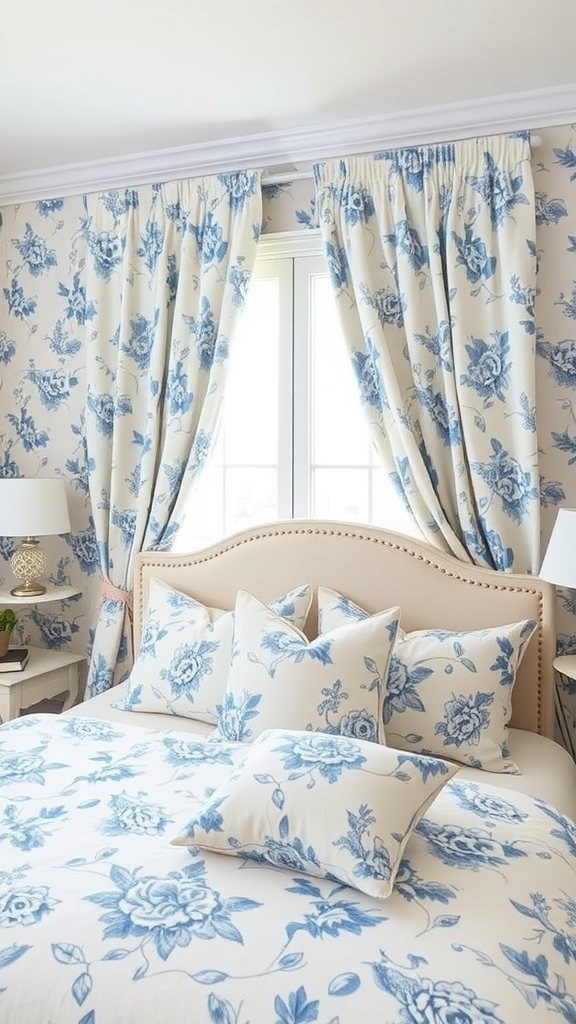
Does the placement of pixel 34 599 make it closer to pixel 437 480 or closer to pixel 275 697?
pixel 275 697

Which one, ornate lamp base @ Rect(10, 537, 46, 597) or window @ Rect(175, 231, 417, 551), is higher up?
window @ Rect(175, 231, 417, 551)

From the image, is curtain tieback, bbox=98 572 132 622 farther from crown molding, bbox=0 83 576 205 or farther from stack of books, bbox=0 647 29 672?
crown molding, bbox=0 83 576 205

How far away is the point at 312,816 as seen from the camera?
1.50 m

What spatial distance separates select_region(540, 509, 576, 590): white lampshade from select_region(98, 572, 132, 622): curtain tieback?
1657 millimetres

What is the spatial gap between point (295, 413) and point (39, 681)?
1.47 m

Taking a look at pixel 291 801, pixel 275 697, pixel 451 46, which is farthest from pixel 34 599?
pixel 451 46

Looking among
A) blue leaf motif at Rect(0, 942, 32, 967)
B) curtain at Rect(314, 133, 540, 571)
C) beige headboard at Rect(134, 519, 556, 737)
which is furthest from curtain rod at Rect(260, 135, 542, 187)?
blue leaf motif at Rect(0, 942, 32, 967)

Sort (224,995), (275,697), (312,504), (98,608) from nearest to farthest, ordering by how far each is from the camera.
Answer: (224,995) < (275,697) < (312,504) < (98,608)

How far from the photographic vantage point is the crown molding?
2562 millimetres

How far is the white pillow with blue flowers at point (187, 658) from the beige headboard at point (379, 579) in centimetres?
13

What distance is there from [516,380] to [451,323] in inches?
11.6

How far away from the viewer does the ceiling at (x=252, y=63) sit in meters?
2.07

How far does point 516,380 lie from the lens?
2.55 m

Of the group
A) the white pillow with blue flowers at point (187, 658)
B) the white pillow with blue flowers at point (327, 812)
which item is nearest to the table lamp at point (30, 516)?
the white pillow with blue flowers at point (187, 658)
